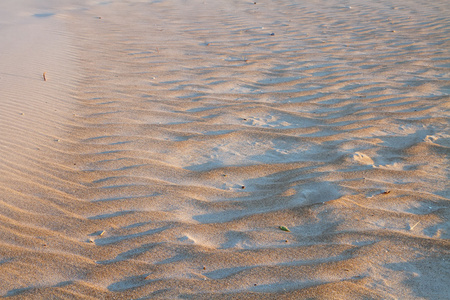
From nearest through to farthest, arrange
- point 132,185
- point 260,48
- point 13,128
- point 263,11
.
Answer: point 132,185 → point 13,128 → point 260,48 → point 263,11

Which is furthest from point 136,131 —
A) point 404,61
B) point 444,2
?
point 444,2

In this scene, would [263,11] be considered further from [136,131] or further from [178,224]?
[178,224]

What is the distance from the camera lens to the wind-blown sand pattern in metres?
1.84

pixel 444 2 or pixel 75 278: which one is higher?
pixel 444 2

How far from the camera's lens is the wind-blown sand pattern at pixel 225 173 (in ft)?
6.03

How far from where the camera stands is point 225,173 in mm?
2748

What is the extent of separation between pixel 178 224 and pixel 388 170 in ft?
4.66

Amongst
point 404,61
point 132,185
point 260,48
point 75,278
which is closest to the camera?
point 75,278

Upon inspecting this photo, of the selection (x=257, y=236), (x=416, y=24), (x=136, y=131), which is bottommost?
(x=257, y=236)

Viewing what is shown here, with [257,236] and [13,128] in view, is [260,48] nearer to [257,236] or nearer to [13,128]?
[13,128]

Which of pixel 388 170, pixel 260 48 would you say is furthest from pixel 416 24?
pixel 388 170

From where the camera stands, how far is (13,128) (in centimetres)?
320

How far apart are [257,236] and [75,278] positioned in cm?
87

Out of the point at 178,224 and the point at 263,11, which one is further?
the point at 263,11
